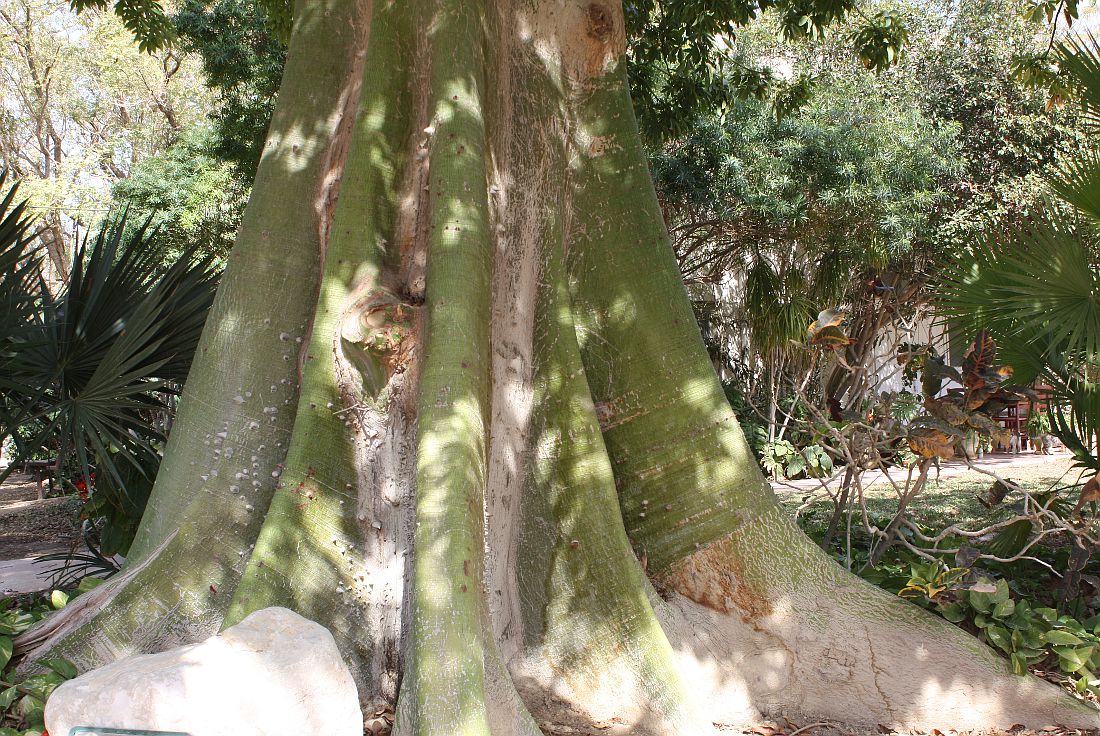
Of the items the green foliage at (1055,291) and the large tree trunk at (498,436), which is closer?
the large tree trunk at (498,436)

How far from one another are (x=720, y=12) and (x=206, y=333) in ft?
15.7

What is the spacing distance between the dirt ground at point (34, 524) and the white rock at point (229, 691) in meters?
6.91

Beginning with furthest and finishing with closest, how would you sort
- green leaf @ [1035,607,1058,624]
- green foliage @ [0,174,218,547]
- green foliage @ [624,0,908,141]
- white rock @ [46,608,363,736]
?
1. green foliage @ [624,0,908,141]
2. green foliage @ [0,174,218,547]
3. green leaf @ [1035,607,1058,624]
4. white rock @ [46,608,363,736]

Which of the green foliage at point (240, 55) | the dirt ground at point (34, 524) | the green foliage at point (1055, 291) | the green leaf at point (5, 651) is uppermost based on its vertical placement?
the green foliage at point (240, 55)

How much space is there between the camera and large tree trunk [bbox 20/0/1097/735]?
3295 millimetres

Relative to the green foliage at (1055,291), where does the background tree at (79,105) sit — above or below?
above

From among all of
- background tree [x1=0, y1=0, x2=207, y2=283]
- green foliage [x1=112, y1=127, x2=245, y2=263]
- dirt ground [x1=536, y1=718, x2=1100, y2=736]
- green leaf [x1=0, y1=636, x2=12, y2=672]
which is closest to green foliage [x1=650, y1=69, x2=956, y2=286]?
green foliage [x1=112, y1=127, x2=245, y2=263]

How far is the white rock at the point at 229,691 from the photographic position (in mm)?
2195

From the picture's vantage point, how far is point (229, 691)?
2.28m

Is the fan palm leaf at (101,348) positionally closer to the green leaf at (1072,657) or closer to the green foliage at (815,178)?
the green leaf at (1072,657)

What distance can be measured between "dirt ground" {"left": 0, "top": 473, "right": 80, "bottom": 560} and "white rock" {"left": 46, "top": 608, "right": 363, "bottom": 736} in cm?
691

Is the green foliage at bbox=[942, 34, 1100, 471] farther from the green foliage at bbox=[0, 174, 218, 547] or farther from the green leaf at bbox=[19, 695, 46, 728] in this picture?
the green leaf at bbox=[19, 695, 46, 728]

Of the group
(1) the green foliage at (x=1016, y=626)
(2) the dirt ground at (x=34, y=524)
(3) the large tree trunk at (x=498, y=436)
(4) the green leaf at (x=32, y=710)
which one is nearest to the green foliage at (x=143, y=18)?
(3) the large tree trunk at (x=498, y=436)

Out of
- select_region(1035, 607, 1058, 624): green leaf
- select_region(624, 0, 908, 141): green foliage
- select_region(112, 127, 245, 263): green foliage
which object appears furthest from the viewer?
select_region(112, 127, 245, 263): green foliage
